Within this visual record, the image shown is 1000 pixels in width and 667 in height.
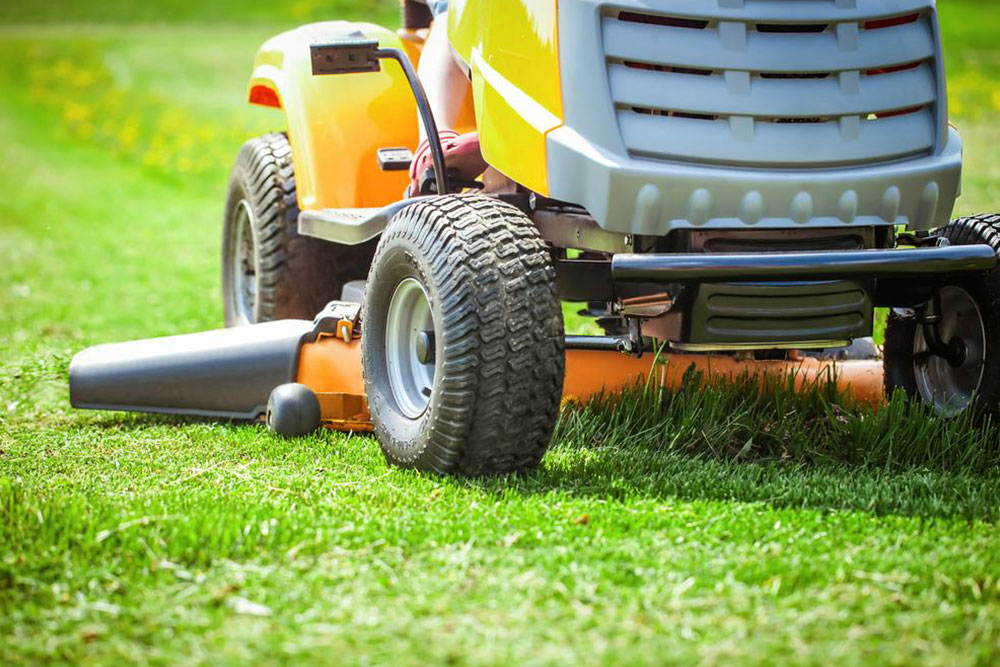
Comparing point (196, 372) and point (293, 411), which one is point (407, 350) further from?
point (196, 372)

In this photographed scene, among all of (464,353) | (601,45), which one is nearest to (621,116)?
(601,45)

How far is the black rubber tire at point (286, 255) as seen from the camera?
513 cm

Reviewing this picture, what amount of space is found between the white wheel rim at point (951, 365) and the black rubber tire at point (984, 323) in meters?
A: 0.02

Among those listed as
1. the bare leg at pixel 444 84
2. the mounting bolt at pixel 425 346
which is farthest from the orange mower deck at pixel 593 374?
the bare leg at pixel 444 84

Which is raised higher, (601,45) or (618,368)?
(601,45)

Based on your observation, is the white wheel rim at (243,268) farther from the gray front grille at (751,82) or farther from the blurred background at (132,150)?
the gray front grille at (751,82)

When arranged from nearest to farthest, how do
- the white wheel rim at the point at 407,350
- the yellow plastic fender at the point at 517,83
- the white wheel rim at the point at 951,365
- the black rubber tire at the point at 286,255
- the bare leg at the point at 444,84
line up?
the yellow plastic fender at the point at 517,83 < the white wheel rim at the point at 407,350 < the white wheel rim at the point at 951,365 < the bare leg at the point at 444,84 < the black rubber tire at the point at 286,255

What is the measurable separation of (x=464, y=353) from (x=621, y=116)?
0.73 metres

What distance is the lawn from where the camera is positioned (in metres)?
2.55

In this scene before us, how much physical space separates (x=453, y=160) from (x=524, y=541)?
157cm

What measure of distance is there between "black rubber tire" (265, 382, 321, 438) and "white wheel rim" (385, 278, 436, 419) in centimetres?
45

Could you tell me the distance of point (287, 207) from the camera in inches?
203

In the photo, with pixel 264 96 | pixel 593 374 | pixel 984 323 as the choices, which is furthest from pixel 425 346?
pixel 264 96

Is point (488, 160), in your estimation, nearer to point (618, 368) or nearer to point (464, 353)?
point (464, 353)
